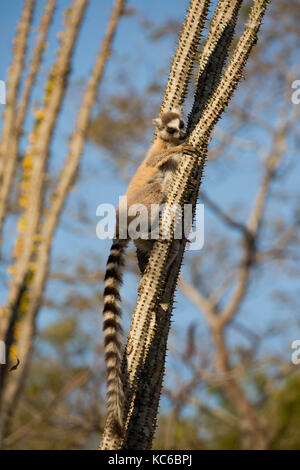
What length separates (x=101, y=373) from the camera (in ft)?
41.8

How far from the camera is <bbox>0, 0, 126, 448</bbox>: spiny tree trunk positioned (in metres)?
9.48

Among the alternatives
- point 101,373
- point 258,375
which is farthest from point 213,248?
point 101,373

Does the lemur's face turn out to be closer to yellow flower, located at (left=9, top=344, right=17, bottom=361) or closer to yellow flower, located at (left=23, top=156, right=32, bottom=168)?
yellow flower, located at (left=9, top=344, right=17, bottom=361)

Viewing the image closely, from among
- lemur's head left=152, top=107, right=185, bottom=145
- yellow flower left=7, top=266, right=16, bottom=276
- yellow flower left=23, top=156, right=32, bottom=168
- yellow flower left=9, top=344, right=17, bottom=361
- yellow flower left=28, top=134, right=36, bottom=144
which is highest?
yellow flower left=28, top=134, right=36, bottom=144

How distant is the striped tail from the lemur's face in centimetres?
116

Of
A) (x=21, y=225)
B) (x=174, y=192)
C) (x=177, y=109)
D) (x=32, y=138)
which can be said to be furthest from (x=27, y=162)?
(x=174, y=192)

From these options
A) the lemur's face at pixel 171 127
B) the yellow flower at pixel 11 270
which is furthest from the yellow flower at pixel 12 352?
the lemur's face at pixel 171 127

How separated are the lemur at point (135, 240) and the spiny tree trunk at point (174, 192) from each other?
0.11 meters

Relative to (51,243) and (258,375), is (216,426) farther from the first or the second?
(51,243)

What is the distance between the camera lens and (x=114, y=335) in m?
4.63

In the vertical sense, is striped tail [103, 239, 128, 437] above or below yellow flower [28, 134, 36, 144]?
below

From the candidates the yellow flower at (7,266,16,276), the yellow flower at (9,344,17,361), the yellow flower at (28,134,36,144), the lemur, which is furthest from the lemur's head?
the yellow flower at (28,134,36,144)

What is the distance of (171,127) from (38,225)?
472 centimetres

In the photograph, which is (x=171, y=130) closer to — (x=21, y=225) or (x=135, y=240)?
(x=135, y=240)
